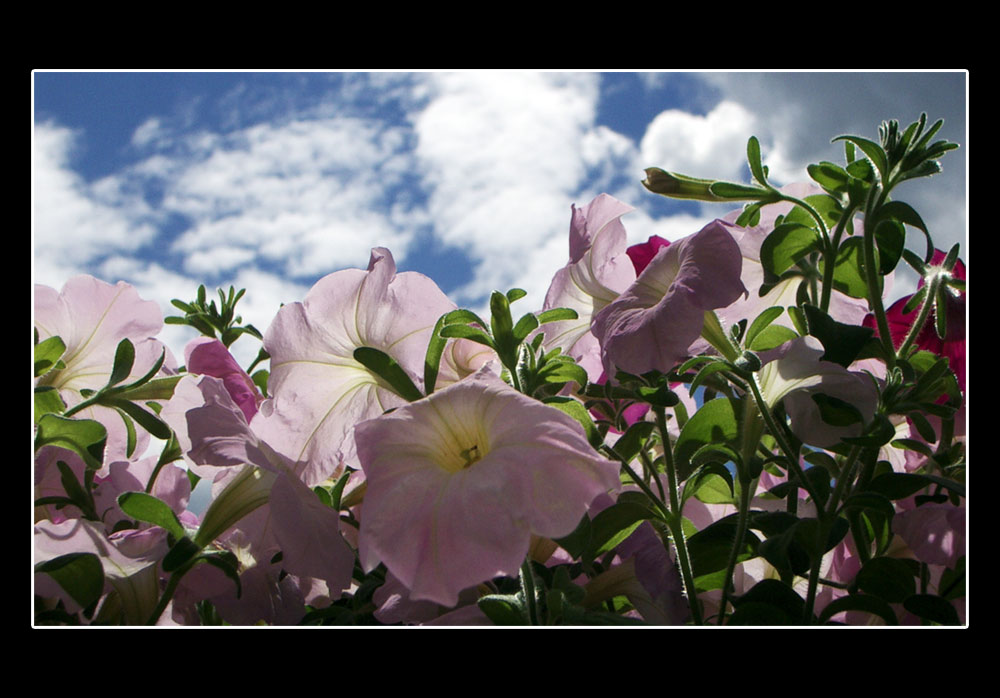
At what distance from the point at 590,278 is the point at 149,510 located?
368mm

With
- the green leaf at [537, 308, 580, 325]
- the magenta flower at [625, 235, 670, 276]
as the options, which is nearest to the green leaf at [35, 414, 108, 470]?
the green leaf at [537, 308, 580, 325]

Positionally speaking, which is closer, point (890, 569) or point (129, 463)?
point (890, 569)

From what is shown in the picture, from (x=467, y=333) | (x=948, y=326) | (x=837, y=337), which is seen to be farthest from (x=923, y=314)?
(x=467, y=333)

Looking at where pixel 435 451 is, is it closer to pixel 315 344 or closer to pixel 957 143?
pixel 315 344

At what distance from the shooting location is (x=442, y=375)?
23.6 inches

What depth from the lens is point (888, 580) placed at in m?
0.58

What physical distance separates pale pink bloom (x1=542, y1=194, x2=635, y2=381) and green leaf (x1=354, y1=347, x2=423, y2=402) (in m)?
0.16

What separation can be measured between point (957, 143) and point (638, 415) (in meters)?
0.33

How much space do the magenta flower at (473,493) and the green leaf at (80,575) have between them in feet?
0.76

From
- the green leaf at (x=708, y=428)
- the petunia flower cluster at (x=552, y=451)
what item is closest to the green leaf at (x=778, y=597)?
the petunia flower cluster at (x=552, y=451)

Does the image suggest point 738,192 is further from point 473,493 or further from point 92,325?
point 92,325

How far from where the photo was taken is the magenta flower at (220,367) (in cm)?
64

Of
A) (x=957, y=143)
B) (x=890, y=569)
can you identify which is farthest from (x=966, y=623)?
(x=957, y=143)

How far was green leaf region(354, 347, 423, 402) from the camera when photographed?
52 cm
